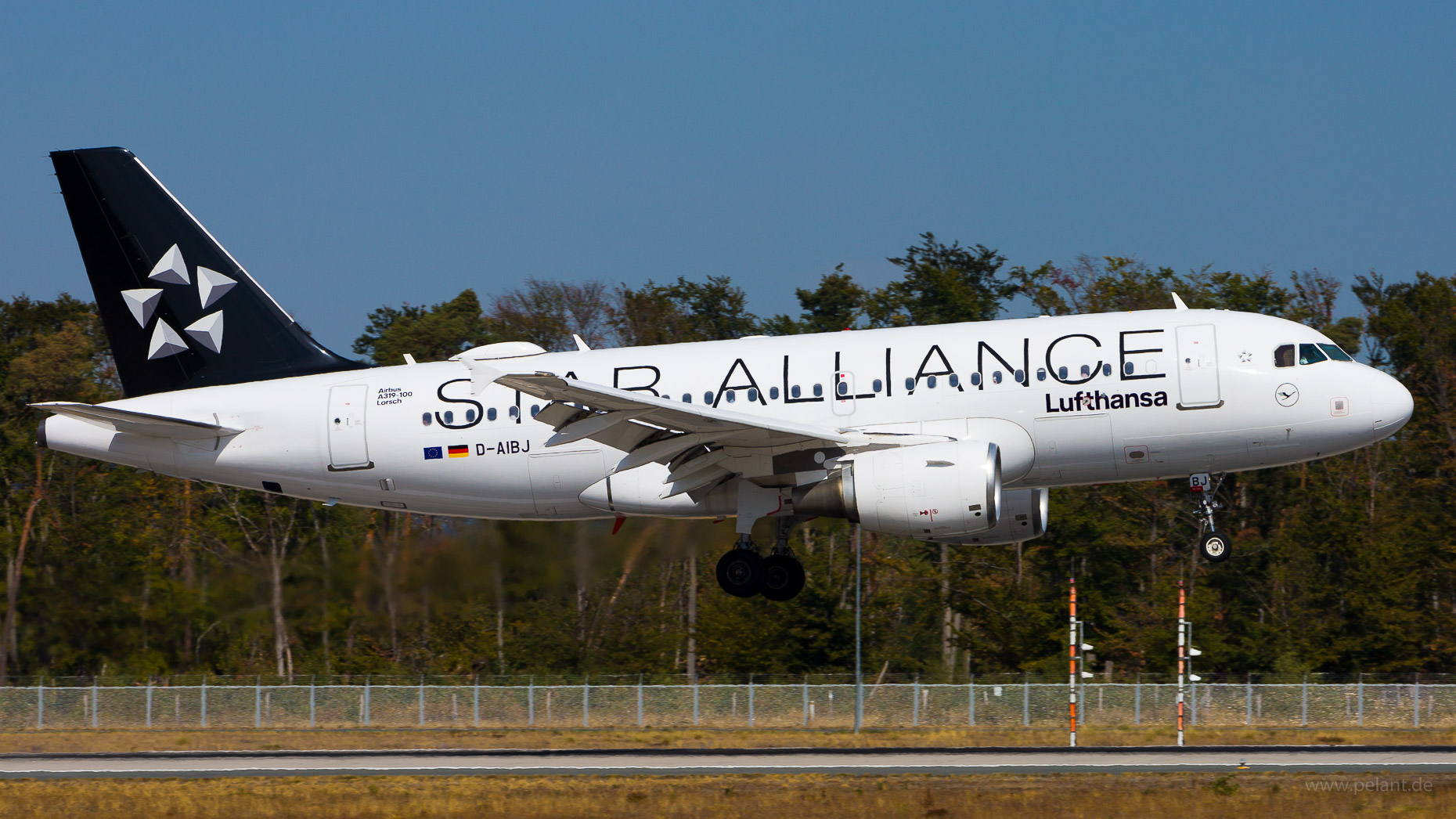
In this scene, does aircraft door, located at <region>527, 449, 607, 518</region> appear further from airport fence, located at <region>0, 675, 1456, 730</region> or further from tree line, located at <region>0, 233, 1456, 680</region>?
airport fence, located at <region>0, 675, 1456, 730</region>

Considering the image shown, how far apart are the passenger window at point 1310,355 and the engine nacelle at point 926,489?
5.07 m

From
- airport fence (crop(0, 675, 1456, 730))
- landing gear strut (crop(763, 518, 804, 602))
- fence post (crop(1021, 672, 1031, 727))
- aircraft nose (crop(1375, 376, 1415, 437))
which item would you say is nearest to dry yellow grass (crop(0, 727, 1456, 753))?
airport fence (crop(0, 675, 1456, 730))

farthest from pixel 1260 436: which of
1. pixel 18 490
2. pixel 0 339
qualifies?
pixel 0 339

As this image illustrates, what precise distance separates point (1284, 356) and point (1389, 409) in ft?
5.84

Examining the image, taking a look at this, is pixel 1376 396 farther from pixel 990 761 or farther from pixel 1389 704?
pixel 1389 704

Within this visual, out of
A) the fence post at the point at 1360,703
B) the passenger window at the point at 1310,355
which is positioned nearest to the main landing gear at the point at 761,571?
the passenger window at the point at 1310,355

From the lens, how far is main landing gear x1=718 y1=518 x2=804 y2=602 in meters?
26.2

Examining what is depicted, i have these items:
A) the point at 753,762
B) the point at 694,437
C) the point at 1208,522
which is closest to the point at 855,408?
the point at 694,437

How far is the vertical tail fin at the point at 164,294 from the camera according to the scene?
28.8m

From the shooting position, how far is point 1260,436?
24.2 meters

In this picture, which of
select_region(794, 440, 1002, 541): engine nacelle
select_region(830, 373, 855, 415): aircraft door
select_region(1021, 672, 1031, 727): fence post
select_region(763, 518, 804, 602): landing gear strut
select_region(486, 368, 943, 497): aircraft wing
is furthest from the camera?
select_region(1021, 672, 1031, 727): fence post

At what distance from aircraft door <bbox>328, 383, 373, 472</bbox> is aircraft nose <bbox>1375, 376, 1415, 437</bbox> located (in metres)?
16.7

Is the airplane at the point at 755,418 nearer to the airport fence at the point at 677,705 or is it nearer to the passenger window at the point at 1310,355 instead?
the passenger window at the point at 1310,355

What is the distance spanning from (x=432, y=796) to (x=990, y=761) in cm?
960
